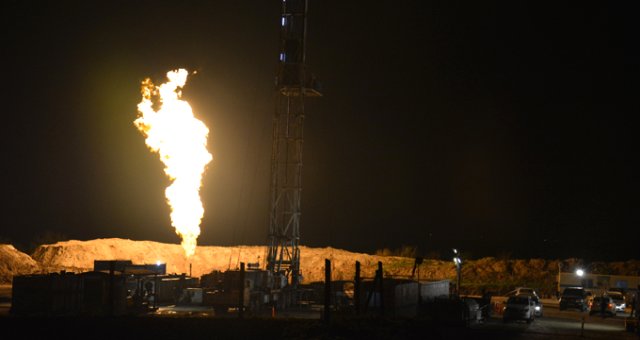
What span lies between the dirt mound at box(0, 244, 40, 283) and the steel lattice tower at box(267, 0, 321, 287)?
22230 millimetres

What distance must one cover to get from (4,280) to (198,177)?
714 inches

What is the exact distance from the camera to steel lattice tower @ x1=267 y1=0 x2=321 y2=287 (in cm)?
4581

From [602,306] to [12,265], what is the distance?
1653 inches

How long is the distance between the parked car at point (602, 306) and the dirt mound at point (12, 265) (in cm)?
3986

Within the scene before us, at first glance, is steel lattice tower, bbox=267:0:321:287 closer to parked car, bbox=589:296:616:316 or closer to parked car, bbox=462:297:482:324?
parked car, bbox=462:297:482:324

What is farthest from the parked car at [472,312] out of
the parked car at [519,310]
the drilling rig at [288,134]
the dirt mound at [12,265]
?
the dirt mound at [12,265]

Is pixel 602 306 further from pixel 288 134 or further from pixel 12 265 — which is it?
pixel 12 265

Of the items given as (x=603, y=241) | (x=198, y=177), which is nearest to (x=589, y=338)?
(x=198, y=177)

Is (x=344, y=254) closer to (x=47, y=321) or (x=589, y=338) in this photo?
(x=589, y=338)

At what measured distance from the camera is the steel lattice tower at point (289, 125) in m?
45.8

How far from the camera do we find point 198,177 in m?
49.7

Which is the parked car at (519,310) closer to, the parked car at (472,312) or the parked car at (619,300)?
the parked car at (472,312)

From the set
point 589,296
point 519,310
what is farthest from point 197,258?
point 519,310

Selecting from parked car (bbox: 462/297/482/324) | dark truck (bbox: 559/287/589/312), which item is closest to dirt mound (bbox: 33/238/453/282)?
dark truck (bbox: 559/287/589/312)
